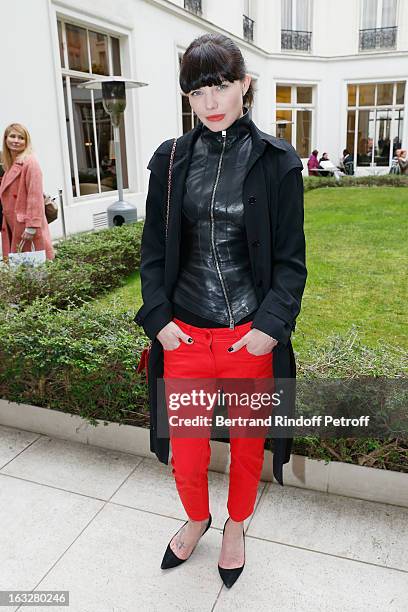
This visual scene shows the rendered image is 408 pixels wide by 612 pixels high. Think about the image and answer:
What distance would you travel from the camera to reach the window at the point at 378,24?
22094 mm

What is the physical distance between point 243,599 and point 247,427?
0.70 m

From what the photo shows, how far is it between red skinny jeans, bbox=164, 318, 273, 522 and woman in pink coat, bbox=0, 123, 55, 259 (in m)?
3.60

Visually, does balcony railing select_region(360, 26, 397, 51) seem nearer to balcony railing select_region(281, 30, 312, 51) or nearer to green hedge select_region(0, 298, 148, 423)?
balcony railing select_region(281, 30, 312, 51)

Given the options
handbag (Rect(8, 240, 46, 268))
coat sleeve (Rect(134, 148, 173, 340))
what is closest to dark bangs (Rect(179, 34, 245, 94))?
coat sleeve (Rect(134, 148, 173, 340))

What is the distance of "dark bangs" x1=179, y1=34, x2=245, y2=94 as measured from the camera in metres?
1.78

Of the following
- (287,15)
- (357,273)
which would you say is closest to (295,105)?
(287,15)

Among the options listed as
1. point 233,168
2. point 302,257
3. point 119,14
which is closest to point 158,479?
point 302,257

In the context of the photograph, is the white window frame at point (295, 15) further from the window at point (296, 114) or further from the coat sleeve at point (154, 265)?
the coat sleeve at point (154, 265)

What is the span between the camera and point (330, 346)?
10.5 feet

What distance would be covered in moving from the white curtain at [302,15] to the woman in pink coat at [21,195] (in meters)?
20.8

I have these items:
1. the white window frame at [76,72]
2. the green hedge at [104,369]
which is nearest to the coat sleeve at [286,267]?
the green hedge at [104,369]

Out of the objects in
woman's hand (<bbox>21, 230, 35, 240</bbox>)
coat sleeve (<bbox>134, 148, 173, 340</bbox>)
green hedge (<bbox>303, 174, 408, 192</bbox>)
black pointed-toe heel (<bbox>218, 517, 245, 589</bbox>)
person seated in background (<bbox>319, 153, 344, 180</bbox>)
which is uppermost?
coat sleeve (<bbox>134, 148, 173, 340</bbox>)

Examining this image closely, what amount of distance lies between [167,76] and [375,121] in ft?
43.0

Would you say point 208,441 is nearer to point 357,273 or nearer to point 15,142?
point 15,142
